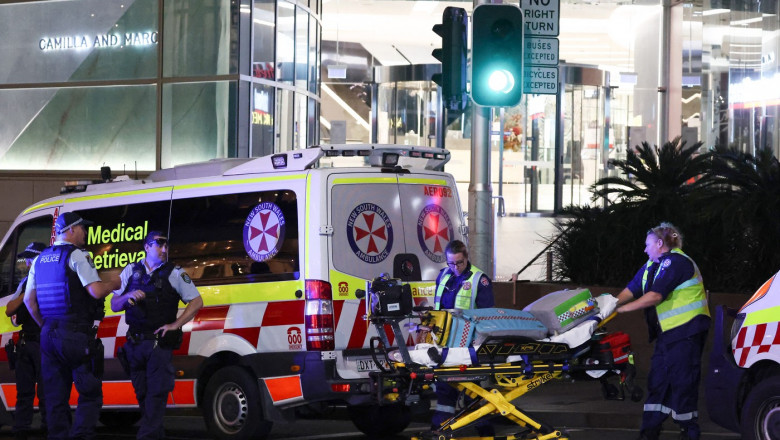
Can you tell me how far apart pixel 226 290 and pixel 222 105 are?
9.73 m

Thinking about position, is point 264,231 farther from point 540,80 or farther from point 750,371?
point 540,80

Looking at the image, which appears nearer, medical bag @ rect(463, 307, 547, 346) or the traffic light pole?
medical bag @ rect(463, 307, 547, 346)

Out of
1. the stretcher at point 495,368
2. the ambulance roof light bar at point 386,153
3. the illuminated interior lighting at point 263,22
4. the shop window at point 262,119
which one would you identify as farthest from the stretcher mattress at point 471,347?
the illuminated interior lighting at point 263,22

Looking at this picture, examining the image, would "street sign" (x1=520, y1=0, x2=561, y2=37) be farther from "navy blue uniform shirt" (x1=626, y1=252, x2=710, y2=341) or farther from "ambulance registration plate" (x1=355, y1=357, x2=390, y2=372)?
"ambulance registration plate" (x1=355, y1=357, x2=390, y2=372)

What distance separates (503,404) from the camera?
797cm

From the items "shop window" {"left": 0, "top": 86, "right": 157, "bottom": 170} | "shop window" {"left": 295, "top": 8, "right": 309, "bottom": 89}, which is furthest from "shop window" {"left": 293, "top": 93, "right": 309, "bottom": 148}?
"shop window" {"left": 0, "top": 86, "right": 157, "bottom": 170}

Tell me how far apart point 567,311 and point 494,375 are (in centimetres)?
69

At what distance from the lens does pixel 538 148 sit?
25188 millimetres

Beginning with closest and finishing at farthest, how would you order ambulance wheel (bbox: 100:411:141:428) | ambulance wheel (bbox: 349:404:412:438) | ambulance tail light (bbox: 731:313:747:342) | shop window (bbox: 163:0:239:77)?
1. ambulance tail light (bbox: 731:313:747:342)
2. ambulance wheel (bbox: 349:404:412:438)
3. ambulance wheel (bbox: 100:411:141:428)
4. shop window (bbox: 163:0:239:77)

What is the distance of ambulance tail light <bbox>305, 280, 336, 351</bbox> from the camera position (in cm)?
858

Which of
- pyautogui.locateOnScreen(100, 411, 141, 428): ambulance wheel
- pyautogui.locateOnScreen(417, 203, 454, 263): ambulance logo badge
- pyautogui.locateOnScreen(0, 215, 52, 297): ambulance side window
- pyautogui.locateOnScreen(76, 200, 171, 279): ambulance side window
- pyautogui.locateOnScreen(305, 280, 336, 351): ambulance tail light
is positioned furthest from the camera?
pyautogui.locateOnScreen(100, 411, 141, 428): ambulance wheel

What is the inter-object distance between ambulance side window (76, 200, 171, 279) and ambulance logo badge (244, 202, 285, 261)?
95 centimetres

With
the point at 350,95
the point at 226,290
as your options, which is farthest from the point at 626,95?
the point at 226,290

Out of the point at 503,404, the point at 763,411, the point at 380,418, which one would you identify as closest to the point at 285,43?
the point at 380,418
